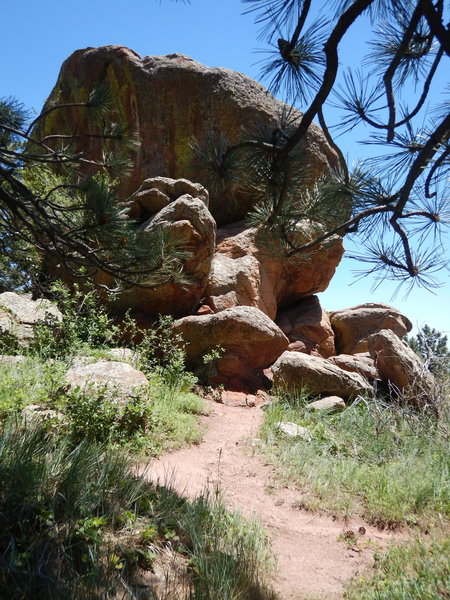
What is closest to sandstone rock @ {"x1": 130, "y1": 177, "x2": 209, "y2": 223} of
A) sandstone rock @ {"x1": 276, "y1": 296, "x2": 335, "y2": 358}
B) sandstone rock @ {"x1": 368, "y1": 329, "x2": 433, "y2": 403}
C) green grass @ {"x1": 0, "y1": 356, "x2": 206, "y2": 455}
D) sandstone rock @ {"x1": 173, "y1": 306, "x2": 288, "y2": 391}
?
sandstone rock @ {"x1": 173, "y1": 306, "x2": 288, "y2": 391}

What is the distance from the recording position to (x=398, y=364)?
25.9 ft

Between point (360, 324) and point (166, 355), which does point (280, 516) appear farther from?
point (360, 324)

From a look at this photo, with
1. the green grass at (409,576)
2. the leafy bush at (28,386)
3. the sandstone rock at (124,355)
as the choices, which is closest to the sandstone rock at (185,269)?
the sandstone rock at (124,355)

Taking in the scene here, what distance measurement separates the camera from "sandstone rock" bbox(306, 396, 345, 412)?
7.10 metres

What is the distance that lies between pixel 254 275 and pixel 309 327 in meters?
2.35

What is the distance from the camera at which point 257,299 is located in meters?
10.7

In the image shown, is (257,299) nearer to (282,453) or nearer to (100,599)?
(282,453)

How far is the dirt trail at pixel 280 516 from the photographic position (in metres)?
3.40

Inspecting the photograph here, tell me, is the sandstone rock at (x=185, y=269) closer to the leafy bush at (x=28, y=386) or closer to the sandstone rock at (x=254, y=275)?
the sandstone rock at (x=254, y=275)

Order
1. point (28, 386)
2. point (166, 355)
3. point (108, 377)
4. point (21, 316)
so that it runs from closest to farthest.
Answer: point (28, 386)
point (108, 377)
point (21, 316)
point (166, 355)

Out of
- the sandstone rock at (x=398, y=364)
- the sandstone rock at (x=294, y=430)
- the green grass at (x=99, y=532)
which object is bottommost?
the green grass at (x=99, y=532)

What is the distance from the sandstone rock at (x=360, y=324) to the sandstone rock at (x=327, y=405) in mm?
5410

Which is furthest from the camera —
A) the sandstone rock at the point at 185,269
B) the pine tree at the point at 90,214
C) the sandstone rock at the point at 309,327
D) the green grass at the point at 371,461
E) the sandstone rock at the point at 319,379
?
the sandstone rock at the point at 309,327

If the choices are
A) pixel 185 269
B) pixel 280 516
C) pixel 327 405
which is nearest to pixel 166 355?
pixel 185 269
